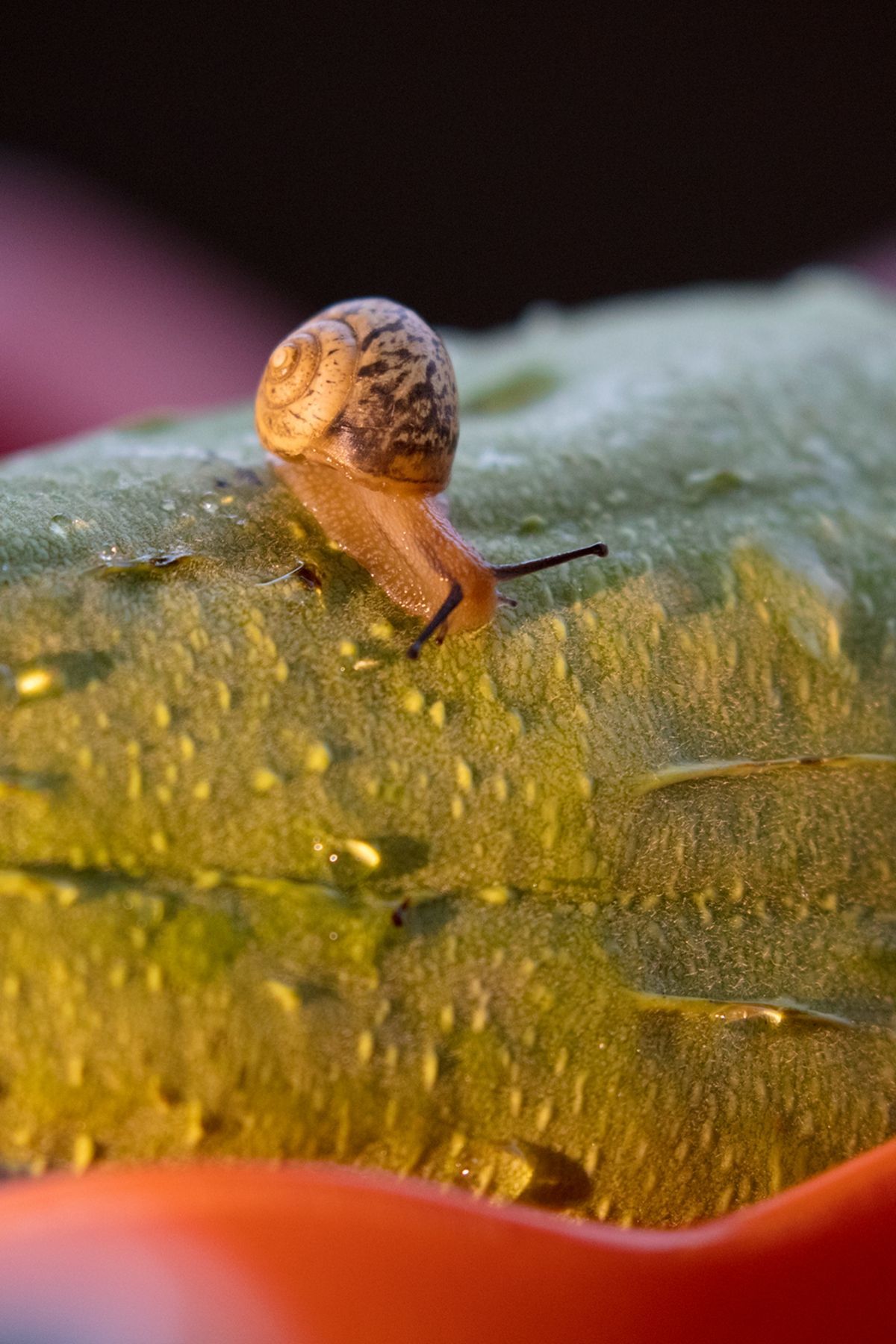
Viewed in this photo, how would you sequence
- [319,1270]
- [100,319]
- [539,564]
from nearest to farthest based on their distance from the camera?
[319,1270] → [539,564] → [100,319]

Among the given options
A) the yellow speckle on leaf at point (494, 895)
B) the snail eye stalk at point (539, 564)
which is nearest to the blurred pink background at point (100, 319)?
the snail eye stalk at point (539, 564)

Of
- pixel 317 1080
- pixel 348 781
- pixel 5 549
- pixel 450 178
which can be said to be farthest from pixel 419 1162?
pixel 450 178

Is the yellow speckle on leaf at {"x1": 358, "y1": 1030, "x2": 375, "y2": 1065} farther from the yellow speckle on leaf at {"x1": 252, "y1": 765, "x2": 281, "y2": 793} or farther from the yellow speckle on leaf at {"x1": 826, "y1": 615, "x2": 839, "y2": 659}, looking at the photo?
the yellow speckle on leaf at {"x1": 826, "y1": 615, "x2": 839, "y2": 659}

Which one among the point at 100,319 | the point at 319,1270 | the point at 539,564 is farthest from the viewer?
the point at 100,319

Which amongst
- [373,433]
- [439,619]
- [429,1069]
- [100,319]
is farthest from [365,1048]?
[100,319]

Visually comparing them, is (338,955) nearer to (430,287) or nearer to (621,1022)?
(621,1022)

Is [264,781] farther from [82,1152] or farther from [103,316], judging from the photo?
[103,316]
